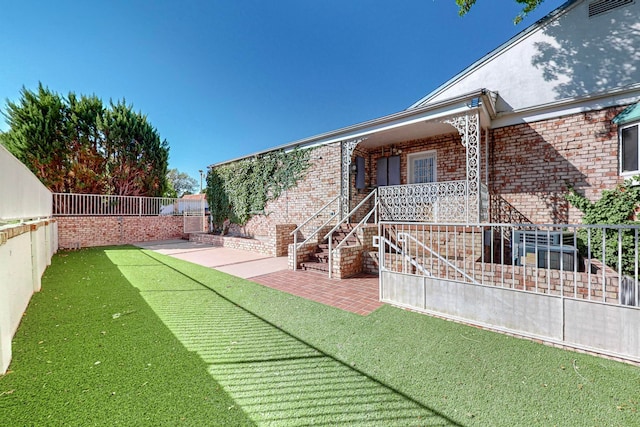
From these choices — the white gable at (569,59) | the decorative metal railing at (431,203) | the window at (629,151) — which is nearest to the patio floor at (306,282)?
the decorative metal railing at (431,203)

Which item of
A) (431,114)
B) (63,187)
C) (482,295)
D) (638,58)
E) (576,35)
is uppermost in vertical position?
(576,35)

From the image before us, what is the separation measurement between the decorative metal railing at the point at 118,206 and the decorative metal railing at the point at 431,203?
12806 millimetres

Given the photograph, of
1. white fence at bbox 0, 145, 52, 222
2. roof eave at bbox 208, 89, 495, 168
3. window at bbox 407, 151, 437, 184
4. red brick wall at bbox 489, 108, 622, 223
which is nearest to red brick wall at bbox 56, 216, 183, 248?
roof eave at bbox 208, 89, 495, 168

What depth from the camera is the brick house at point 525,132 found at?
664cm

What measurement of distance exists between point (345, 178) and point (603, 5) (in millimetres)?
8737

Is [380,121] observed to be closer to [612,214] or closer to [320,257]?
[320,257]

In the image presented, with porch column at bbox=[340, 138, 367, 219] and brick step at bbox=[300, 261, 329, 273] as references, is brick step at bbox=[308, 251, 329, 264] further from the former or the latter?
porch column at bbox=[340, 138, 367, 219]

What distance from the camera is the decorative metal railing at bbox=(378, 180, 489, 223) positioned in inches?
289

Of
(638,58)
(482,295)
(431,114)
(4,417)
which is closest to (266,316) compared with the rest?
(4,417)

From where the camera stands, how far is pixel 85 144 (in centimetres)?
1432

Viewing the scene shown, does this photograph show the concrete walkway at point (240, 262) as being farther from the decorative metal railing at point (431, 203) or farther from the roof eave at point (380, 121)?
the roof eave at point (380, 121)

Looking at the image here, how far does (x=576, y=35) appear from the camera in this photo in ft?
24.4

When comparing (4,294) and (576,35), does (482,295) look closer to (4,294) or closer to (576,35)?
(4,294)

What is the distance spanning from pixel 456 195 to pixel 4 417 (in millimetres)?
8816
